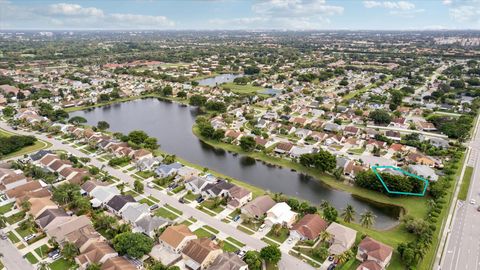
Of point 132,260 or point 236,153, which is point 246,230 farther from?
point 236,153

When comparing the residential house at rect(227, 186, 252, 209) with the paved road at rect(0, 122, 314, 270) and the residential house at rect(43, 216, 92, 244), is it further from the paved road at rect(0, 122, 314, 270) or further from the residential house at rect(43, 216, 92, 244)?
the residential house at rect(43, 216, 92, 244)

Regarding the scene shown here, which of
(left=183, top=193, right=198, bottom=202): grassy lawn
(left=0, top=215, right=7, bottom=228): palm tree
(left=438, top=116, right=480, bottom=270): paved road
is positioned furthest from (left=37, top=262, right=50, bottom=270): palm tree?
(left=438, top=116, right=480, bottom=270): paved road

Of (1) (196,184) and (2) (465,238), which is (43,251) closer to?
(1) (196,184)

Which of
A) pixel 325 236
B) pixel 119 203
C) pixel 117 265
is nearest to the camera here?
pixel 117 265

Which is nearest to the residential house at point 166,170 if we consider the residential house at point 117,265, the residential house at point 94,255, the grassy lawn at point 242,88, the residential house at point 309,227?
the residential house at point 94,255

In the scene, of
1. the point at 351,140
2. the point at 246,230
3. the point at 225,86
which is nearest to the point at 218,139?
the point at 351,140

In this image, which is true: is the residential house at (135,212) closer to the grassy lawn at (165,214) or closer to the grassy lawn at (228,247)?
the grassy lawn at (165,214)

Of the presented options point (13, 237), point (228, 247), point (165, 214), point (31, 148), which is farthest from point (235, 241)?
point (31, 148)
